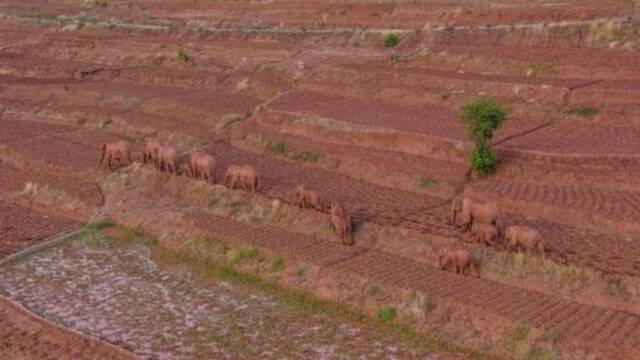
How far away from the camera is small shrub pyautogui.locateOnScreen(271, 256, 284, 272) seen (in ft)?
62.8

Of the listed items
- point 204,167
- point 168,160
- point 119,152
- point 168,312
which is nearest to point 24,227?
point 168,160

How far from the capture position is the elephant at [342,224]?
20156 mm

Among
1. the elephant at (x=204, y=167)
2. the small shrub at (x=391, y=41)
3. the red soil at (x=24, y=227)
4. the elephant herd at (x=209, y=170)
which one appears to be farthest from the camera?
the small shrub at (x=391, y=41)

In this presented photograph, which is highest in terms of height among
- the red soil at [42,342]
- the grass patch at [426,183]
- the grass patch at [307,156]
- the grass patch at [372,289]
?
the grass patch at [426,183]

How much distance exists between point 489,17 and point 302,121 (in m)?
16.6

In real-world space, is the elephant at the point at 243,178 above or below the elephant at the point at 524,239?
below

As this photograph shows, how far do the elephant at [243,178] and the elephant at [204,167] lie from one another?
0.82 m

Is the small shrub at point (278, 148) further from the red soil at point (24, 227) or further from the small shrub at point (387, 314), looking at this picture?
the small shrub at point (387, 314)

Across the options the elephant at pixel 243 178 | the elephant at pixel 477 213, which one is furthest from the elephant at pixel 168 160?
the elephant at pixel 477 213

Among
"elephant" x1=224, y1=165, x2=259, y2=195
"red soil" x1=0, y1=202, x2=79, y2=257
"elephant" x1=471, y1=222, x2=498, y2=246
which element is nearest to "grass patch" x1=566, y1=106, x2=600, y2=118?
"elephant" x1=471, y1=222, x2=498, y2=246

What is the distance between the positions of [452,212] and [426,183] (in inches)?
133

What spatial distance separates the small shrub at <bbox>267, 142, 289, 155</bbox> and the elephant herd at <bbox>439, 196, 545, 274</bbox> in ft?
27.5

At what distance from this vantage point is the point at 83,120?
3462 centimetres

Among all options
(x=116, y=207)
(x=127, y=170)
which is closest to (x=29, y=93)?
(x=127, y=170)
